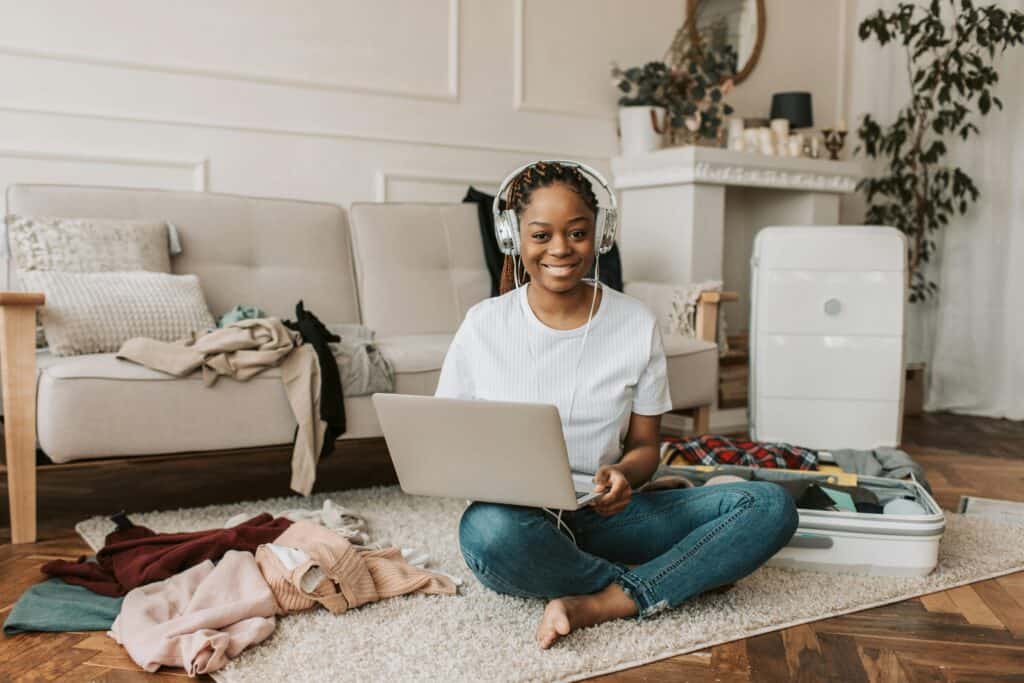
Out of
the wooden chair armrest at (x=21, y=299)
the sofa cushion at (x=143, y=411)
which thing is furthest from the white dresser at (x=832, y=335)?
the wooden chair armrest at (x=21, y=299)

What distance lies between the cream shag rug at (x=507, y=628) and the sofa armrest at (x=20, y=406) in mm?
149

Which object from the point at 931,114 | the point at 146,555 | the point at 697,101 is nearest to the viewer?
the point at 146,555

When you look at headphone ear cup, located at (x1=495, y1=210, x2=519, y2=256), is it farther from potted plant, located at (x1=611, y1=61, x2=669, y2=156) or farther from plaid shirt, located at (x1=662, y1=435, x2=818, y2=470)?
potted plant, located at (x1=611, y1=61, x2=669, y2=156)

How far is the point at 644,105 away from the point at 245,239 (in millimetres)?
1882

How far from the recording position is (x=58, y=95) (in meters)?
2.97

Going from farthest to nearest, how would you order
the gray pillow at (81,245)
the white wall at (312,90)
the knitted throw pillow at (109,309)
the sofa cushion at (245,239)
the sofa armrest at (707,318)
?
the sofa armrest at (707,318) < the white wall at (312,90) < the sofa cushion at (245,239) < the gray pillow at (81,245) < the knitted throw pillow at (109,309)

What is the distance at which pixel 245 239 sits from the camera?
299 centimetres

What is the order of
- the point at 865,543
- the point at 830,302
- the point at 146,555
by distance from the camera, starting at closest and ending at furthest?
the point at 146,555, the point at 865,543, the point at 830,302

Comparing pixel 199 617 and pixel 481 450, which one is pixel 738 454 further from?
pixel 199 617

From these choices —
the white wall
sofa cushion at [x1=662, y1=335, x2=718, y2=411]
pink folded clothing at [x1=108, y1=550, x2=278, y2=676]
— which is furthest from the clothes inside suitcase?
the white wall

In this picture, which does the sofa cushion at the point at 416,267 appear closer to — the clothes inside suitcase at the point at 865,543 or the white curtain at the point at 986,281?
the clothes inside suitcase at the point at 865,543

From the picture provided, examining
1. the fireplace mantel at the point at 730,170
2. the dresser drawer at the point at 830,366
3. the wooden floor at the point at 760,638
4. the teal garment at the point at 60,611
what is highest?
the fireplace mantel at the point at 730,170

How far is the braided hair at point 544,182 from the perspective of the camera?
158 centimetres

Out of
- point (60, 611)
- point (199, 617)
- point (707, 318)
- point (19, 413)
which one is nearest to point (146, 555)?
point (60, 611)
